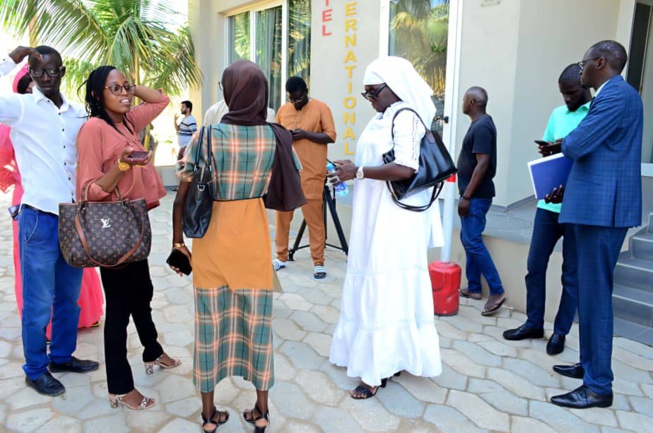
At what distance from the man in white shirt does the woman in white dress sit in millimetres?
1465

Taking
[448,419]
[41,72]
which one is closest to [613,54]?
[448,419]

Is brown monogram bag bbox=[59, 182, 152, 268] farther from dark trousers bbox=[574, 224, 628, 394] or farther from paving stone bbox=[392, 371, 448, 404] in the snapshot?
dark trousers bbox=[574, 224, 628, 394]

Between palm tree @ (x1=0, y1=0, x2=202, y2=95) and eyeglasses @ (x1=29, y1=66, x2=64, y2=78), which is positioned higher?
palm tree @ (x1=0, y1=0, x2=202, y2=95)

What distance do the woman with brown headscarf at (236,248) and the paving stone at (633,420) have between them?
6.09 ft

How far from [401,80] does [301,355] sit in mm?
1868

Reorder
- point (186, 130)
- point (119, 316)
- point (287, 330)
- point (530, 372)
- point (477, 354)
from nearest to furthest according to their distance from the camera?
point (119, 316) < point (530, 372) < point (477, 354) < point (287, 330) < point (186, 130)

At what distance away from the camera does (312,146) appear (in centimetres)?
478

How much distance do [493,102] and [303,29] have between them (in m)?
3.58

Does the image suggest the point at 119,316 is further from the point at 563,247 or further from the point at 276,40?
the point at 276,40

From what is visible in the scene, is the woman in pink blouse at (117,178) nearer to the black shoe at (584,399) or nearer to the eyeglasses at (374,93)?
the eyeglasses at (374,93)

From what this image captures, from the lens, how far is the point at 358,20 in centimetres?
626

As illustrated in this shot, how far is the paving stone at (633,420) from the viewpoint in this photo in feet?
8.36

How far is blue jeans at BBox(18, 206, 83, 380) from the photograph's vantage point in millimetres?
2590

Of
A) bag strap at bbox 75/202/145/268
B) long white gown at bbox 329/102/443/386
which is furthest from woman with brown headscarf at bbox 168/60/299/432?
long white gown at bbox 329/102/443/386
